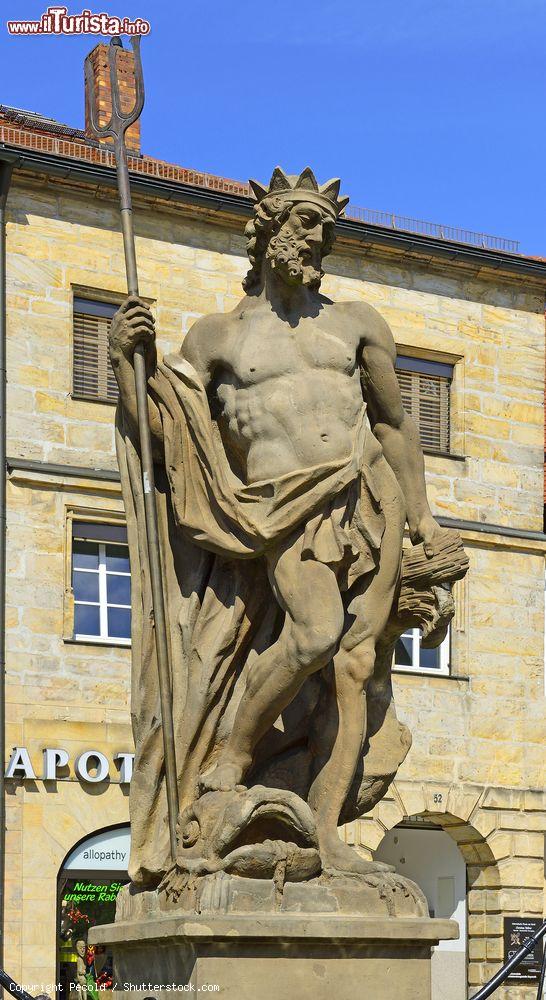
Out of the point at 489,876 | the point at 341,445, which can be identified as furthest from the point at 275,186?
the point at 489,876

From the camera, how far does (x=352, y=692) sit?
7.74m

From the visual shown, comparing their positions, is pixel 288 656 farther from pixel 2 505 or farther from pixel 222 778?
pixel 2 505

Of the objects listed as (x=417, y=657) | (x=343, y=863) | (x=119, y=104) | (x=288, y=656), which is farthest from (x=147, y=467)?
(x=417, y=657)

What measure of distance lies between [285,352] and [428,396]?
17.1 meters

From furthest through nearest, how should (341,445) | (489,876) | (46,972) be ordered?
(489,876)
(46,972)
(341,445)

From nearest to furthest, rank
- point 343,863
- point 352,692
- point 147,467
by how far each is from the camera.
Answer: point 343,863
point 352,692
point 147,467

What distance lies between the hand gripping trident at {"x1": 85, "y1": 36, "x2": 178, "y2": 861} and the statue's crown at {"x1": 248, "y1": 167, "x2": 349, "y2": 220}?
0.56 metres

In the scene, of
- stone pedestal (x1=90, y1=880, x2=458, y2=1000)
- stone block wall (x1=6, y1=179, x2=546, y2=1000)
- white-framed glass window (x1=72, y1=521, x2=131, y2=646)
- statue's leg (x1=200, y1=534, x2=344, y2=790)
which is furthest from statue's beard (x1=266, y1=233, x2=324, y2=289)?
white-framed glass window (x1=72, y1=521, x2=131, y2=646)

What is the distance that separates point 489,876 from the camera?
2439 centimetres

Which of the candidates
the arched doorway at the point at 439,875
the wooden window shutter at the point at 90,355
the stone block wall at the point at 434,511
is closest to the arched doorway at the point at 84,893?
the stone block wall at the point at 434,511

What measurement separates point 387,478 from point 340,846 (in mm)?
1462

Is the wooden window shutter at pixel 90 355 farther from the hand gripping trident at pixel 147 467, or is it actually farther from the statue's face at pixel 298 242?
the statue's face at pixel 298 242

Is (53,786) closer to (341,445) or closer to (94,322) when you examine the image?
(94,322)

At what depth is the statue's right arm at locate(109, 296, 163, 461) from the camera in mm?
7930
